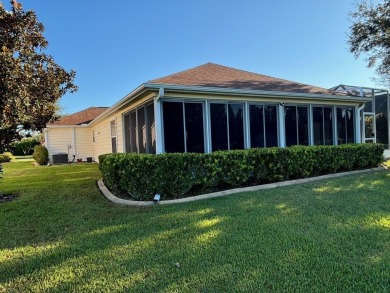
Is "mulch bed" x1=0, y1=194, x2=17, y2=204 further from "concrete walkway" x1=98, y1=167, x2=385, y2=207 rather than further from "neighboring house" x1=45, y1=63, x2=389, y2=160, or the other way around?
"neighboring house" x1=45, y1=63, x2=389, y2=160

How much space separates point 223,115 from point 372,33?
1083cm

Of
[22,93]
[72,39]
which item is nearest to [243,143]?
[22,93]

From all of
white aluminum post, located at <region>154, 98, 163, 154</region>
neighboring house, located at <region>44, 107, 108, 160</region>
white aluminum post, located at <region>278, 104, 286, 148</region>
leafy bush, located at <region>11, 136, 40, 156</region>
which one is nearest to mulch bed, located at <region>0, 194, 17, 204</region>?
white aluminum post, located at <region>154, 98, 163, 154</region>

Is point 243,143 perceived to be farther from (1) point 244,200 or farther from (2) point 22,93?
(2) point 22,93

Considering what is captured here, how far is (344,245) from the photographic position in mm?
3705

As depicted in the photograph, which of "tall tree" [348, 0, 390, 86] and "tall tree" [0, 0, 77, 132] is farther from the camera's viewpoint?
"tall tree" [348, 0, 390, 86]

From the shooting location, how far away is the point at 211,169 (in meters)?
7.35

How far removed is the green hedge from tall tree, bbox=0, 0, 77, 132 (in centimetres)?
234

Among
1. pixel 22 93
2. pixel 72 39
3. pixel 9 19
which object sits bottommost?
pixel 22 93

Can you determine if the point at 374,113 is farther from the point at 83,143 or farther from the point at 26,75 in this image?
the point at 83,143

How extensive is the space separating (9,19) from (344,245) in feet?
27.0

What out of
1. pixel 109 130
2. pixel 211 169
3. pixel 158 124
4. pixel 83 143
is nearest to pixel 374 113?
pixel 211 169

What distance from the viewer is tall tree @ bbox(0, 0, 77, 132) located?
598cm

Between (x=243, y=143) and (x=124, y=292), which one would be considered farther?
(x=243, y=143)
